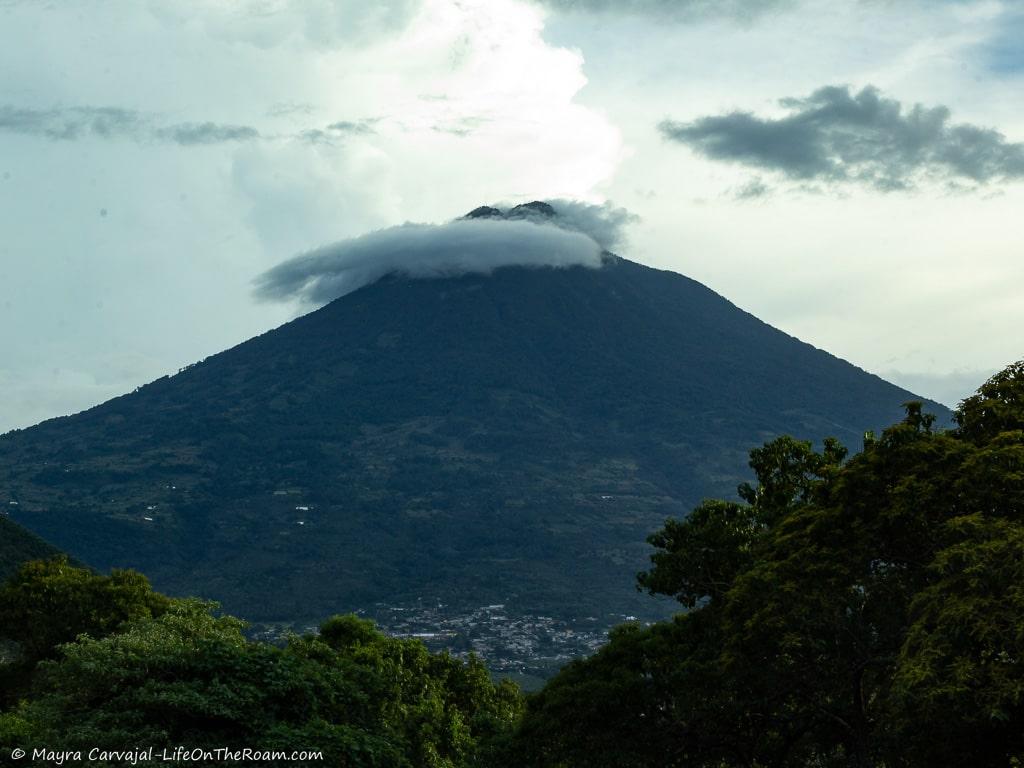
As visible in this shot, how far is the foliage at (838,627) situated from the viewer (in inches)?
691

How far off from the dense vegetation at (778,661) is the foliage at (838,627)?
0.04m

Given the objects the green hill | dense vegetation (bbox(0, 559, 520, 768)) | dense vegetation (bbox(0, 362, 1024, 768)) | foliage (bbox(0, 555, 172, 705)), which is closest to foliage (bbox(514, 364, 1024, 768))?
dense vegetation (bbox(0, 362, 1024, 768))

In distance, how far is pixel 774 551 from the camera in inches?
920

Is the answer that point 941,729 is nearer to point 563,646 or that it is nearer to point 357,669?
point 357,669

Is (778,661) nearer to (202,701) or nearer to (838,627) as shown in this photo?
(838,627)

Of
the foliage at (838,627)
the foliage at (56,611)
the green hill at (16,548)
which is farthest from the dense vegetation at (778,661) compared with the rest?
the green hill at (16,548)

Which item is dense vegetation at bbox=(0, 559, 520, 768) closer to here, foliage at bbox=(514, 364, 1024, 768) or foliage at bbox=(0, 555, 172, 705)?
foliage at bbox=(514, 364, 1024, 768)

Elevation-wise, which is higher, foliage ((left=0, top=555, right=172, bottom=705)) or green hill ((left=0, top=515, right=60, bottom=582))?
green hill ((left=0, top=515, right=60, bottom=582))

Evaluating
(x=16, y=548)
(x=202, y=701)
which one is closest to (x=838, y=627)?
(x=202, y=701)

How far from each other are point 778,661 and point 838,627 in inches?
68.1

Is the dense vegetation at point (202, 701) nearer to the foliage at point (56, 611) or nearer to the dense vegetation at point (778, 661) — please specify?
the dense vegetation at point (778, 661)

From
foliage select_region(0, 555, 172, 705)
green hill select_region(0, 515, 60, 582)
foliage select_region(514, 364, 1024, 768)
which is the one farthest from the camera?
green hill select_region(0, 515, 60, 582)

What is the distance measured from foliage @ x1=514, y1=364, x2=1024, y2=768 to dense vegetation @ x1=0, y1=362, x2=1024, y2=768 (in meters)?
0.04

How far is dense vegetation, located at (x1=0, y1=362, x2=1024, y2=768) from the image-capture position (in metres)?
18.0
